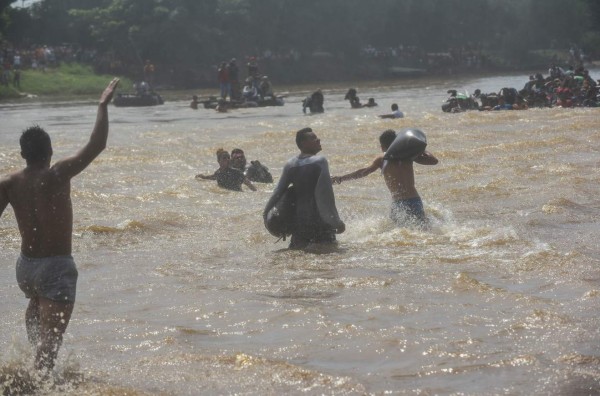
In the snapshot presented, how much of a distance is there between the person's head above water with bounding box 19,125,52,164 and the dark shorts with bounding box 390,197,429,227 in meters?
5.17

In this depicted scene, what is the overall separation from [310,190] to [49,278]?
13.3ft

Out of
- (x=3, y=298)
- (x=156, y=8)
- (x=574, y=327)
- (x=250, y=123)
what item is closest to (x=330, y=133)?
(x=250, y=123)

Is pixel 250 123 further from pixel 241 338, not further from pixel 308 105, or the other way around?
pixel 241 338

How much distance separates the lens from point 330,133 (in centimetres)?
2562

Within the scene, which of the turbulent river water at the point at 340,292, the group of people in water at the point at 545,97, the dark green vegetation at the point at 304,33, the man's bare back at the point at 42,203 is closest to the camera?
the man's bare back at the point at 42,203

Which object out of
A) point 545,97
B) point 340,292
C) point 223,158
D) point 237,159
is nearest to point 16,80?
point 545,97

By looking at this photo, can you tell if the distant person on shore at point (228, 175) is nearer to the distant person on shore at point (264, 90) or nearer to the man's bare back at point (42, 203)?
the man's bare back at point (42, 203)

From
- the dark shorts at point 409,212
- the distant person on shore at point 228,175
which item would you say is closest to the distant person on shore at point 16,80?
the distant person on shore at point 228,175

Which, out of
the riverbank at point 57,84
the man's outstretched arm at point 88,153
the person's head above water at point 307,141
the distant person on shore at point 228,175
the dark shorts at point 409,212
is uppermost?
the man's outstretched arm at point 88,153

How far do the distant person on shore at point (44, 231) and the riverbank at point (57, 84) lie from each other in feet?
136

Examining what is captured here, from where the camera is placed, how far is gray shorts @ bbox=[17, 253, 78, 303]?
604cm

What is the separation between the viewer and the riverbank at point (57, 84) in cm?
4816

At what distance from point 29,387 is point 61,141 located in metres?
18.9

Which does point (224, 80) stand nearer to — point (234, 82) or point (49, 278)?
point (234, 82)
